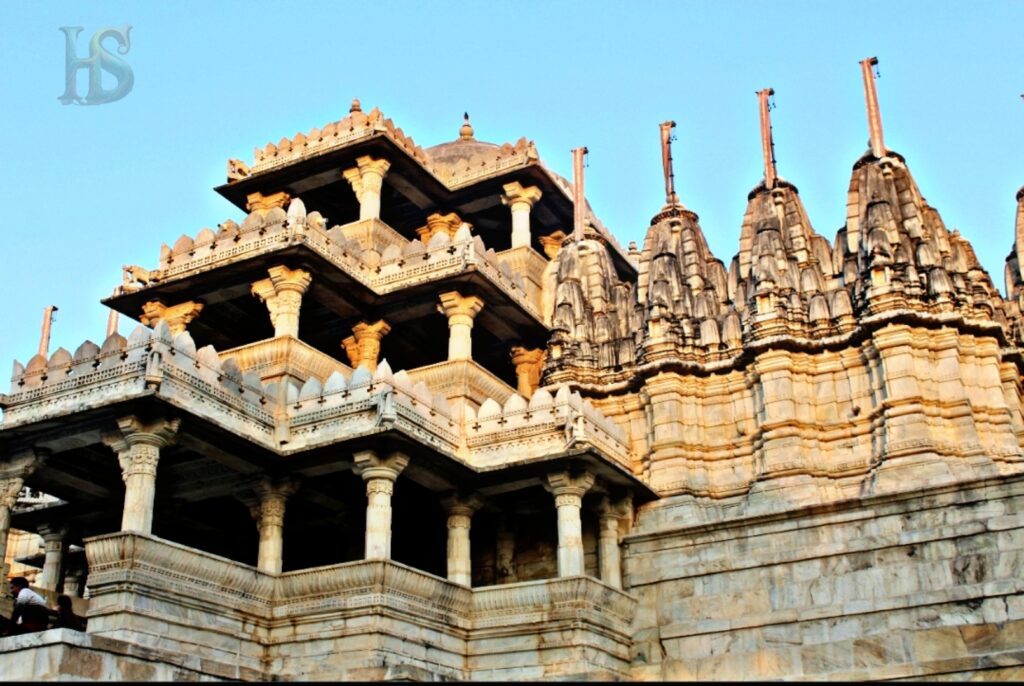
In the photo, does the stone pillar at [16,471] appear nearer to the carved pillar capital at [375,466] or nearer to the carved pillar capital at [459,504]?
the carved pillar capital at [375,466]

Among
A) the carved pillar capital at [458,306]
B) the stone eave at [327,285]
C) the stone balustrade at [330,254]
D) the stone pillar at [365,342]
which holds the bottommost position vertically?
the stone pillar at [365,342]

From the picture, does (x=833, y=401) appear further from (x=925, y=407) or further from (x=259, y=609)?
(x=259, y=609)

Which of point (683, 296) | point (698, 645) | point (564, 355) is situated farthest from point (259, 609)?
point (683, 296)

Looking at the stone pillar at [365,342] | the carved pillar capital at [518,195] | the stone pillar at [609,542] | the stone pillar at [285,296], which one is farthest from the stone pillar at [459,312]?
the carved pillar capital at [518,195]

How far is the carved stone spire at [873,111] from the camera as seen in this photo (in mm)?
30078

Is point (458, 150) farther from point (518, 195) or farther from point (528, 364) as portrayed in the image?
point (528, 364)

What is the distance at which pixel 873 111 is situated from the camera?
30719 millimetres

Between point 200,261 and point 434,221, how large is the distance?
26.9 ft

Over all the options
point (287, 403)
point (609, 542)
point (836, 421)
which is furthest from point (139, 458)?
point (836, 421)

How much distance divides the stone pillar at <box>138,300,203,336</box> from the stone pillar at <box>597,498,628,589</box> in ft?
38.0

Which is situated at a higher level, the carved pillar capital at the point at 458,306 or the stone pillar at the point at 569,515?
the carved pillar capital at the point at 458,306

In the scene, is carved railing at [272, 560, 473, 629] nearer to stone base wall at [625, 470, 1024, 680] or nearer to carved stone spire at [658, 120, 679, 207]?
stone base wall at [625, 470, 1024, 680]

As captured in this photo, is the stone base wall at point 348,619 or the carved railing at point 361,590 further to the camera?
the carved railing at point 361,590

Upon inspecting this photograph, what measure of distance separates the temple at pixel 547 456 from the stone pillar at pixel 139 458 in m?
0.06
